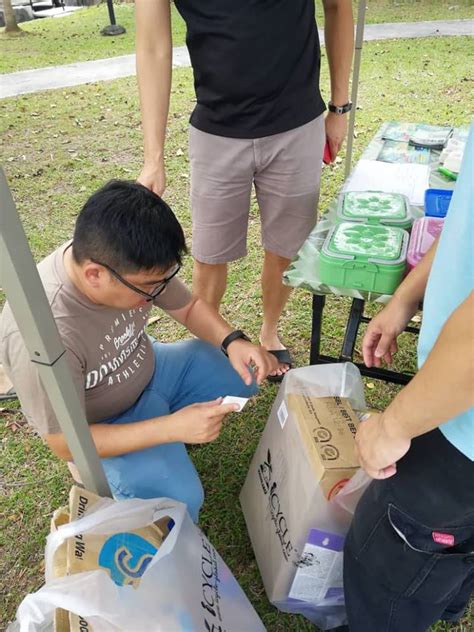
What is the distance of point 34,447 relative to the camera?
2.06 metres

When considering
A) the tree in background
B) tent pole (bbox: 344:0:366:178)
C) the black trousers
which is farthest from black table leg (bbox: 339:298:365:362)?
the tree in background

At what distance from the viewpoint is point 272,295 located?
89.9 inches

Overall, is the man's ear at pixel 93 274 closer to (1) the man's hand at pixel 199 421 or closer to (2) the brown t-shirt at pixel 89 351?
(2) the brown t-shirt at pixel 89 351

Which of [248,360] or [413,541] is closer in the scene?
[413,541]

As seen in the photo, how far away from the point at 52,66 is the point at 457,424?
8.55 meters

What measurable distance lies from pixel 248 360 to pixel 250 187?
70 cm

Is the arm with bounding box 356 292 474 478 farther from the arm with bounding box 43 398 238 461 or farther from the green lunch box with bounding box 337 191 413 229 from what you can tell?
the green lunch box with bounding box 337 191 413 229

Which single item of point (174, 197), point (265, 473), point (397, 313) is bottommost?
point (174, 197)

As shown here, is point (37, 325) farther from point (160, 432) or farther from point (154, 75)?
point (154, 75)

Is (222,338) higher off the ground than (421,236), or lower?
lower

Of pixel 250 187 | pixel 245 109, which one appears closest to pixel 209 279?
pixel 250 187

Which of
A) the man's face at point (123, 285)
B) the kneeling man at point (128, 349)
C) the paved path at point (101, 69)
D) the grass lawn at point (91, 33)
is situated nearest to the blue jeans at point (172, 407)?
the kneeling man at point (128, 349)

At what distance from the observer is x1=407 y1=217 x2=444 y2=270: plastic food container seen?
1.35 metres

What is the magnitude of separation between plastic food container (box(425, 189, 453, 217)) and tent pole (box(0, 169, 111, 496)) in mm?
1136
